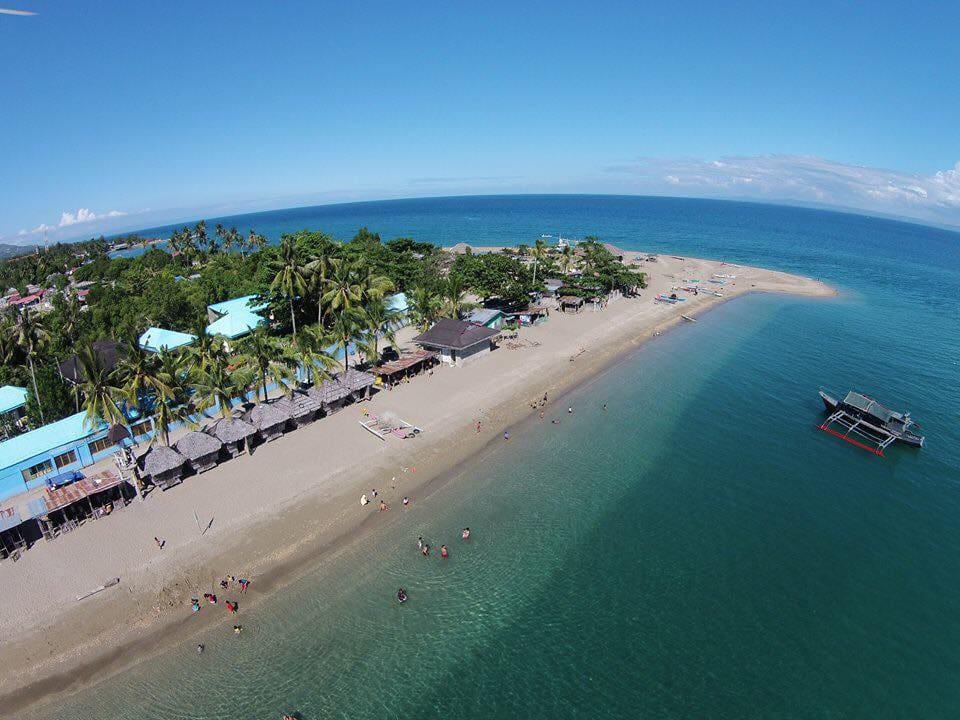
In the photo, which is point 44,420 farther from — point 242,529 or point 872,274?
point 872,274

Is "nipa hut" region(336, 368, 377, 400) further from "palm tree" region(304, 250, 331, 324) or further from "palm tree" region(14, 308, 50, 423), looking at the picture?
"palm tree" region(14, 308, 50, 423)

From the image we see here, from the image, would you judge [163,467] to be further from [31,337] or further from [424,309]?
[424,309]

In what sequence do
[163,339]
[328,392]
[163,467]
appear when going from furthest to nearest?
[163,339] → [328,392] → [163,467]

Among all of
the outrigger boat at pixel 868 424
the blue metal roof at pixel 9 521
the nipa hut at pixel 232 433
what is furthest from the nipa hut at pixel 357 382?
the outrigger boat at pixel 868 424

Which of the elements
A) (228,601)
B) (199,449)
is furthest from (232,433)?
(228,601)

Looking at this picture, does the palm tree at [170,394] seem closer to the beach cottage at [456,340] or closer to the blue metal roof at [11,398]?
the blue metal roof at [11,398]

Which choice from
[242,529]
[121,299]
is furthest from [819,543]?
[121,299]

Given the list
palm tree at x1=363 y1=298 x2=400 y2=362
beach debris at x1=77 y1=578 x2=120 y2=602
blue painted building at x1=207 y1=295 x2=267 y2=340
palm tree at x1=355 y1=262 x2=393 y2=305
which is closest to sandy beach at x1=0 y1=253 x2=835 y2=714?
beach debris at x1=77 y1=578 x2=120 y2=602

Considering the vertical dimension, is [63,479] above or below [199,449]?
below
